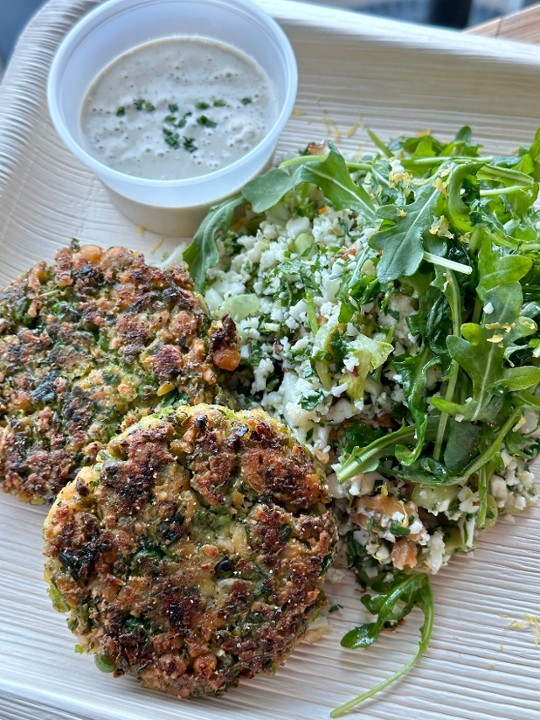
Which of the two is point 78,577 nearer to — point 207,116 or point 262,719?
point 262,719

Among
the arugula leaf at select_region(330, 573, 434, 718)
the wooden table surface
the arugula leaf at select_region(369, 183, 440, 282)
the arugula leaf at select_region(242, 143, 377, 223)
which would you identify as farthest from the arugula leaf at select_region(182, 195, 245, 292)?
the wooden table surface

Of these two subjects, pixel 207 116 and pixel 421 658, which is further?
pixel 207 116

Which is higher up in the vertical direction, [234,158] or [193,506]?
[234,158]

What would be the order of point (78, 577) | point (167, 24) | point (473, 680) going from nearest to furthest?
point (78, 577), point (473, 680), point (167, 24)

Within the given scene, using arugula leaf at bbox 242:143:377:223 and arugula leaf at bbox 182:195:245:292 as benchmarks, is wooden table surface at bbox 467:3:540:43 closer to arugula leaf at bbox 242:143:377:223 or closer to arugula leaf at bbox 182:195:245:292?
arugula leaf at bbox 242:143:377:223

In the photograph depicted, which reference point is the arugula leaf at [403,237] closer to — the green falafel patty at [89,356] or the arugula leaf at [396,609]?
the green falafel patty at [89,356]

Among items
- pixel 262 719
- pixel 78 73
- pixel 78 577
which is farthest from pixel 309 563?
pixel 78 73

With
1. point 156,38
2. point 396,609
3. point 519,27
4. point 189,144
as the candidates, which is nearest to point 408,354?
point 396,609
